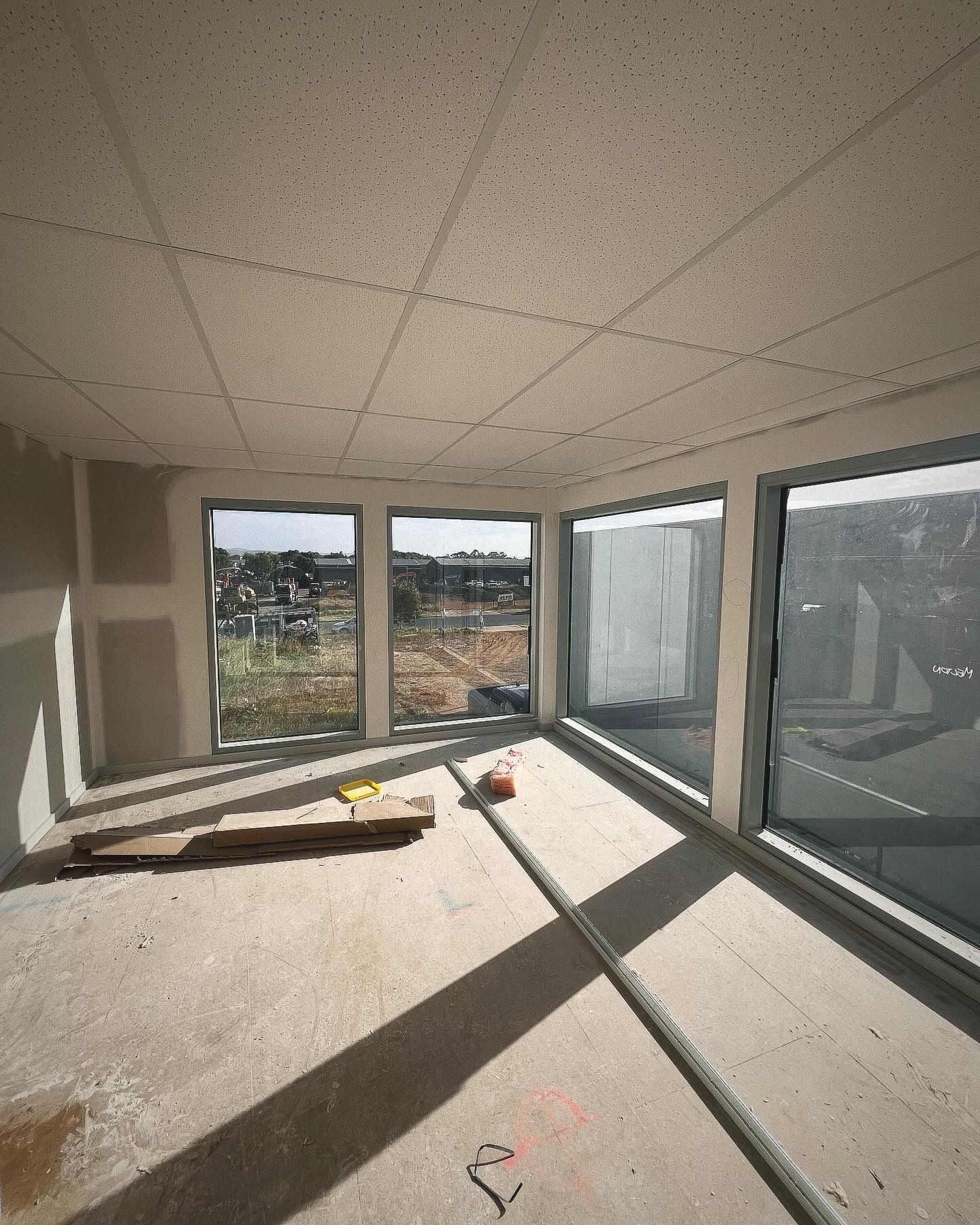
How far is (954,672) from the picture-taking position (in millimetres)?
2281

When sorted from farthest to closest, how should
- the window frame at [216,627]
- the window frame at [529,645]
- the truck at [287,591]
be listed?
1. the window frame at [529,645]
2. the truck at [287,591]
3. the window frame at [216,627]

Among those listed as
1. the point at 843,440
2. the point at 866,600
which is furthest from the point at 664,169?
the point at 866,600

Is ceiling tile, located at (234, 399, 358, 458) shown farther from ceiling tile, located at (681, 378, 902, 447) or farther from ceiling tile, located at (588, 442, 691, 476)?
ceiling tile, located at (681, 378, 902, 447)

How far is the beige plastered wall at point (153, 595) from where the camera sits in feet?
13.3

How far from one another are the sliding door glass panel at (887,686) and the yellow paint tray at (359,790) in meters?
2.62

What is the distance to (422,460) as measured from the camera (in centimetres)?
386

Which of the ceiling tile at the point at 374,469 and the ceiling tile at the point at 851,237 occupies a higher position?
the ceiling tile at the point at 374,469

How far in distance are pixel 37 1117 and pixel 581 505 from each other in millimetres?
4665

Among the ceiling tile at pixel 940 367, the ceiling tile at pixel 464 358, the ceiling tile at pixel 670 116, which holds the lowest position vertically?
the ceiling tile at pixel 670 116

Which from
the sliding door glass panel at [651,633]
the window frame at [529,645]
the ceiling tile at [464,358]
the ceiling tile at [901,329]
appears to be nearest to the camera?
the ceiling tile at [901,329]

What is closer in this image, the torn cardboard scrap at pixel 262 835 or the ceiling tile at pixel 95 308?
the ceiling tile at pixel 95 308

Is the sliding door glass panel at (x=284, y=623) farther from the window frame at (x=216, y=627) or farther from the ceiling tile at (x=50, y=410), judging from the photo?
the ceiling tile at (x=50, y=410)

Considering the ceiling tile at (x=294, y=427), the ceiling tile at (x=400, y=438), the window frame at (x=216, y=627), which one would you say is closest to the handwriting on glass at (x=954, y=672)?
the ceiling tile at (x=400, y=438)

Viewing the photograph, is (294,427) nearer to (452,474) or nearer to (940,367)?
(452,474)
